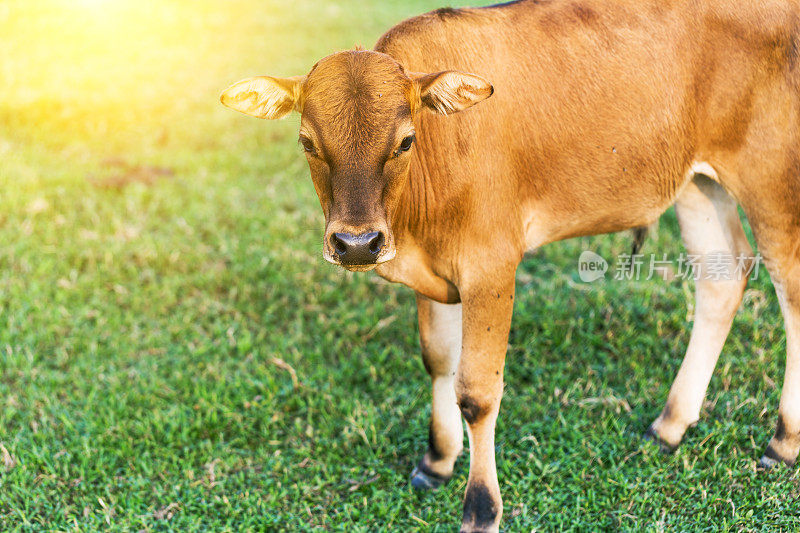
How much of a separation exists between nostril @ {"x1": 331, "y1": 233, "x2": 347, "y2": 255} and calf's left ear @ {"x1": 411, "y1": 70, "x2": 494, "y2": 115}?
2.13 feet

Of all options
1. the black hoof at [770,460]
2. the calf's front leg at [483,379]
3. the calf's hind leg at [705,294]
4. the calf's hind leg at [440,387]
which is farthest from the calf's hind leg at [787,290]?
the calf's hind leg at [440,387]

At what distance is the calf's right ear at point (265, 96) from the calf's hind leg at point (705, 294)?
2.25 metres

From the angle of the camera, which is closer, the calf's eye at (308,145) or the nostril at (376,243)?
the nostril at (376,243)

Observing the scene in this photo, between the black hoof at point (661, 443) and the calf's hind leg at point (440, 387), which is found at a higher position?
the calf's hind leg at point (440, 387)

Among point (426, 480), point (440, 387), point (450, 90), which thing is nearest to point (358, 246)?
point (450, 90)

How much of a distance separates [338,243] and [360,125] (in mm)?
455

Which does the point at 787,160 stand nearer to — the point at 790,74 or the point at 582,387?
the point at 790,74

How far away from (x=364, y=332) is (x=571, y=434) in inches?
64.8

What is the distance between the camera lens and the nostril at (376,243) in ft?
10.0

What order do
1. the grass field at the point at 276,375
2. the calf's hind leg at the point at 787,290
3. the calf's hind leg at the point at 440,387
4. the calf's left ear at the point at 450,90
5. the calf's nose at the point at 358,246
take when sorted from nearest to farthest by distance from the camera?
the calf's nose at the point at 358,246 → the calf's left ear at the point at 450,90 → the calf's hind leg at the point at 787,290 → the grass field at the point at 276,375 → the calf's hind leg at the point at 440,387

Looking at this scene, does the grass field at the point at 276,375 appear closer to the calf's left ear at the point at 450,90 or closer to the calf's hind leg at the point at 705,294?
the calf's hind leg at the point at 705,294

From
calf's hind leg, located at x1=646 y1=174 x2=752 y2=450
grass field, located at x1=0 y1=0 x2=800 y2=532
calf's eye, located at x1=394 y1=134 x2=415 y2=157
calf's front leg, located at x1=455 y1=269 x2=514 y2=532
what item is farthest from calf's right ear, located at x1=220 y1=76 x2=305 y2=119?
calf's hind leg, located at x1=646 y1=174 x2=752 y2=450

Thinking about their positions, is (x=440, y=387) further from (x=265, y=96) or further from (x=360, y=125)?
(x=265, y=96)

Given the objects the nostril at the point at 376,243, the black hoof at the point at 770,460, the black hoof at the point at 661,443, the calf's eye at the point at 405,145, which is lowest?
the black hoof at the point at 661,443
